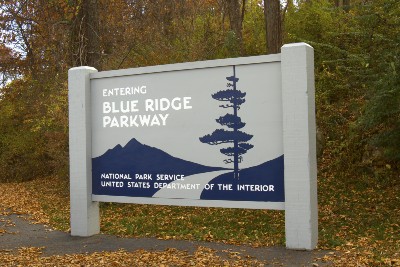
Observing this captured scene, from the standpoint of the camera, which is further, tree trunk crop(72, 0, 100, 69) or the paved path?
tree trunk crop(72, 0, 100, 69)

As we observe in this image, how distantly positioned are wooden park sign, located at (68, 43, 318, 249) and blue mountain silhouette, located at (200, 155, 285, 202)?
16 mm

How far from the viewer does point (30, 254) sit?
8.56m

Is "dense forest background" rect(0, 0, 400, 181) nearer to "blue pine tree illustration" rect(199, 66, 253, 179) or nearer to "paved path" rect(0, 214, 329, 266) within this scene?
"blue pine tree illustration" rect(199, 66, 253, 179)

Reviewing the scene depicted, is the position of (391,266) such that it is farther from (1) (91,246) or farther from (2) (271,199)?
(1) (91,246)

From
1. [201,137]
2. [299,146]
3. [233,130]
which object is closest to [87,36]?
[201,137]

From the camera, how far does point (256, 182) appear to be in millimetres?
8219

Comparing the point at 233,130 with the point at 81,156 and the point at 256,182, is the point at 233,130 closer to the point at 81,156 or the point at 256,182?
the point at 256,182

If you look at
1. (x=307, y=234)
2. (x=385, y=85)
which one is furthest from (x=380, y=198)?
(x=307, y=234)

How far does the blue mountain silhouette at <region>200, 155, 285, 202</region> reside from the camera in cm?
808

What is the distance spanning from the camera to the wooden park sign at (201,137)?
25.9 ft

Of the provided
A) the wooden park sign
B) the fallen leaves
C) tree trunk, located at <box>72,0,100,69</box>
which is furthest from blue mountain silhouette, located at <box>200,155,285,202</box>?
tree trunk, located at <box>72,0,100,69</box>

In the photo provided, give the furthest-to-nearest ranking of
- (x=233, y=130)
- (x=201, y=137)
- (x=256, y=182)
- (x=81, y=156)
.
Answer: (x=81, y=156), (x=201, y=137), (x=233, y=130), (x=256, y=182)

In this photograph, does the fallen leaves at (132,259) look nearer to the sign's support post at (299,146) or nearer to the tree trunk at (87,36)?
the sign's support post at (299,146)

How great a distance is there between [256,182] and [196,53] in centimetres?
1006
